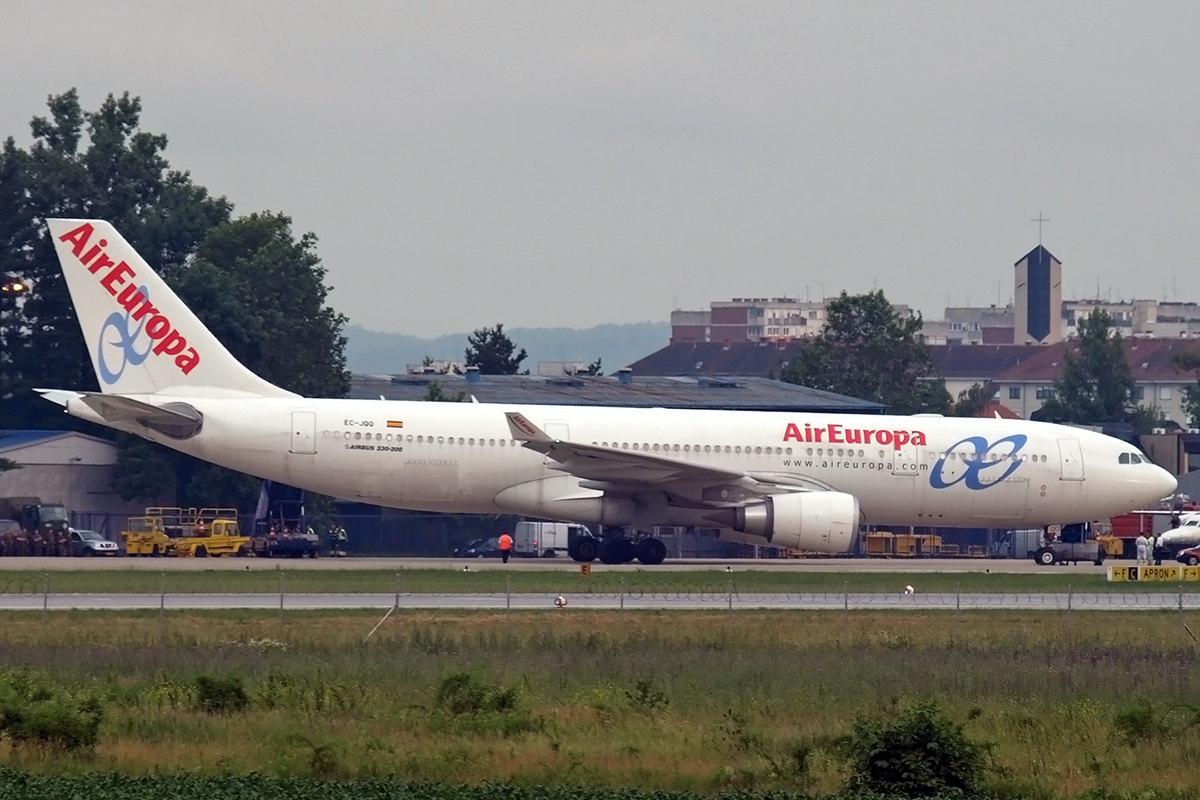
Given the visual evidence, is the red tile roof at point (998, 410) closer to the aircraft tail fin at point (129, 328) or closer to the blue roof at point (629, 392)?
the blue roof at point (629, 392)

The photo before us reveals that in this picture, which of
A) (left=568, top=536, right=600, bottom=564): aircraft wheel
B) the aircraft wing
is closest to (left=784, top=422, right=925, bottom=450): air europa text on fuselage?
the aircraft wing

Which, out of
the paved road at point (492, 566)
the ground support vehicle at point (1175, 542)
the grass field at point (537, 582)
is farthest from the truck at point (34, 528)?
the ground support vehicle at point (1175, 542)

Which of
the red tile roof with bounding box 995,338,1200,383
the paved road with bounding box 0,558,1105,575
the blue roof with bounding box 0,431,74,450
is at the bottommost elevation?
the paved road with bounding box 0,558,1105,575

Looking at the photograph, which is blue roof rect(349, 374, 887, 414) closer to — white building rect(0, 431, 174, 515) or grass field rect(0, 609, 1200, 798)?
white building rect(0, 431, 174, 515)

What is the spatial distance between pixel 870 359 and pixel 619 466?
66475mm

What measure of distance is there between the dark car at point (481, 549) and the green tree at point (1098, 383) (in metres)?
65.5

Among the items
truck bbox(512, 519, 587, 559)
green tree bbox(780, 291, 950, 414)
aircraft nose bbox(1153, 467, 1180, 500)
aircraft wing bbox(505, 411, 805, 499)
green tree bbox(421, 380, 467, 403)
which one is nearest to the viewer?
aircraft wing bbox(505, 411, 805, 499)

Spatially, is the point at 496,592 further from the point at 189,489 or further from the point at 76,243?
the point at 189,489

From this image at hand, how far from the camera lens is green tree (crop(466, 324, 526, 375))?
11529 cm

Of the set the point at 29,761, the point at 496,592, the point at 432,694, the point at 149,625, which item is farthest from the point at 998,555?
the point at 29,761

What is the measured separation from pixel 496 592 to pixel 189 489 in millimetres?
35071

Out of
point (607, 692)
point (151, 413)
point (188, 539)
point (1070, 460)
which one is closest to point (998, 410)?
point (188, 539)

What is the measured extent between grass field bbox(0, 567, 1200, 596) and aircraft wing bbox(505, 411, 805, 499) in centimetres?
222

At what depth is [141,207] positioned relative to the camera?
84188mm
